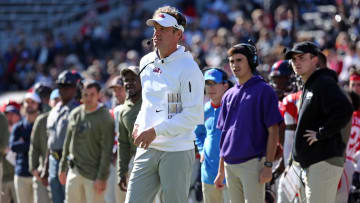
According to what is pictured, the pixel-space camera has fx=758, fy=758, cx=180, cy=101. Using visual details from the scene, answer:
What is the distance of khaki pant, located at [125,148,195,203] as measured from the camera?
6191 mm

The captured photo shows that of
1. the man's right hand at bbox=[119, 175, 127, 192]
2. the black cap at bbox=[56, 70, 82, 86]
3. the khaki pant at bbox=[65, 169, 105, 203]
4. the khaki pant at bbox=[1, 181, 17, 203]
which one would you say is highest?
the black cap at bbox=[56, 70, 82, 86]

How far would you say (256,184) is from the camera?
701 cm

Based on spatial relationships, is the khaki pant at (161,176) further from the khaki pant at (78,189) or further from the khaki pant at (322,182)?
the khaki pant at (78,189)

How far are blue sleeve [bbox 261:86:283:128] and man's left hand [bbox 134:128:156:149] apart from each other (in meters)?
1.42

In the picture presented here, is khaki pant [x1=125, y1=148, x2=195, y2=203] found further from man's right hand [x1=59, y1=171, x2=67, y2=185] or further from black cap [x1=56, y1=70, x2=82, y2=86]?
black cap [x1=56, y1=70, x2=82, y2=86]

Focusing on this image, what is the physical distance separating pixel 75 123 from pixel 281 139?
9.74 feet

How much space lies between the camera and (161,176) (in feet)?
20.4

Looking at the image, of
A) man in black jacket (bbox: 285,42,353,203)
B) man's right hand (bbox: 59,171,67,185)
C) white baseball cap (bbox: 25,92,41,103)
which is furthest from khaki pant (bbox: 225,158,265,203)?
white baseball cap (bbox: 25,92,41,103)

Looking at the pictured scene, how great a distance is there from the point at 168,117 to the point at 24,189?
5034 mm

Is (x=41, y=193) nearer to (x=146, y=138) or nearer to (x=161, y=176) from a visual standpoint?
(x=161, y=176)

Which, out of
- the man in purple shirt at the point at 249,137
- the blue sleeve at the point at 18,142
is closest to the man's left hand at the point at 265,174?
the man in purple shirt at the point at 249,137

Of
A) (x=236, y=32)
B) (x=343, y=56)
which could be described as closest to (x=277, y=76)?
(x=343, y=56)

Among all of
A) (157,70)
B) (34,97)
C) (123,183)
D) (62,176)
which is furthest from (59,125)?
(157,70)

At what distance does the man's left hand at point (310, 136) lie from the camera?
6.79m
